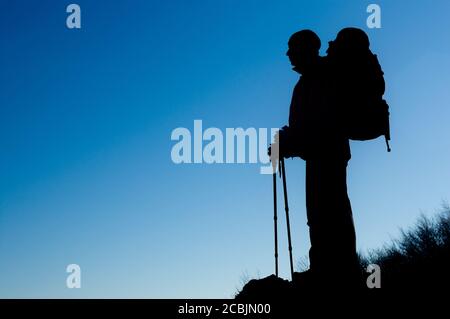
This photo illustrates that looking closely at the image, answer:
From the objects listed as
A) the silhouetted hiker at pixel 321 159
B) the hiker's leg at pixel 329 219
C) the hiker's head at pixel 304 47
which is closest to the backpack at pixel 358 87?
the silhouetted hiker at pixel 321 159

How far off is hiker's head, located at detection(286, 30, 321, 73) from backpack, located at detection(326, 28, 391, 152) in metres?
0.35

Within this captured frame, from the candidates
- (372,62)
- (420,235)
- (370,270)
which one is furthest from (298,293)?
(420,235)

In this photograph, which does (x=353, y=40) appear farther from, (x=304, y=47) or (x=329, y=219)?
(x=329, y=219)

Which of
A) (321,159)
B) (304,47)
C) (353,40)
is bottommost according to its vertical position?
(321,159)

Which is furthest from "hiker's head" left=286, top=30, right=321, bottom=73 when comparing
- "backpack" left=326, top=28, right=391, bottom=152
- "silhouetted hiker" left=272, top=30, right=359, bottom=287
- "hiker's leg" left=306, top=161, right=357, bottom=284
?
"hiker's leg" left=306, top=161, right=357, bottom=284

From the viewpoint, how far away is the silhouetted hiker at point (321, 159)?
5125 millimetres

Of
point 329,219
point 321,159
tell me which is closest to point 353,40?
point 321,159

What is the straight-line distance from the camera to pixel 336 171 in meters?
5.34

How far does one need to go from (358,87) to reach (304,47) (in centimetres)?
99

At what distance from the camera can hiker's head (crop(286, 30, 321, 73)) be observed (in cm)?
572

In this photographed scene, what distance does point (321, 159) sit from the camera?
17.7ft

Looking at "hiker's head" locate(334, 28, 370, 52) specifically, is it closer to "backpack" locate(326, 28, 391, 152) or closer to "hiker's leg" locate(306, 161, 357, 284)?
"backpack" locate(326, 28, 391, 152)

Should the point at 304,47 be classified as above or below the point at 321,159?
above

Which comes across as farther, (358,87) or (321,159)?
(321,159)
